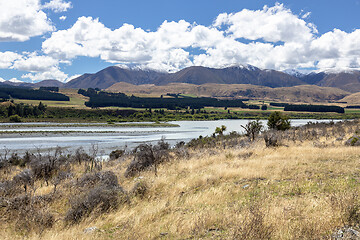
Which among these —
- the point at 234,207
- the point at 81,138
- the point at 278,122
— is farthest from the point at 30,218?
the point at 81,138

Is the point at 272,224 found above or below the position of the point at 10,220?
above

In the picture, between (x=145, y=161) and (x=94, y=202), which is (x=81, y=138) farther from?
(x=94, y=202)

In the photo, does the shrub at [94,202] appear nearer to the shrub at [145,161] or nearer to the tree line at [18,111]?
the shrub at [145,161]

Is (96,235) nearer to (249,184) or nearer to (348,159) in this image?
(249,184)

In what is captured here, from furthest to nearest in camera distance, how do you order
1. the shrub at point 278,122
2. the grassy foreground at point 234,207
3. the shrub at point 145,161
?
the shrub at point 278,122 → the shrub at point 145,161 → the grassy foreground at point 234,207

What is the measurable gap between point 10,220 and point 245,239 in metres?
7.77

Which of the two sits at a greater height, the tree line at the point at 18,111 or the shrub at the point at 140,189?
the tree line at the point at 18,111

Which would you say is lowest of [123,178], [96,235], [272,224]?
[123,178]

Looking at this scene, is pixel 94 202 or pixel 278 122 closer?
pixel 94 202

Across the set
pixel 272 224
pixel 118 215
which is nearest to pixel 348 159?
pixel 272 224

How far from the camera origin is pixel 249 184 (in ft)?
33.9

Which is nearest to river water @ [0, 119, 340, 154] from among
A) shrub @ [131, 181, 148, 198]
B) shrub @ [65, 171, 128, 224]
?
shrub @ [131, 181, 148, 198]

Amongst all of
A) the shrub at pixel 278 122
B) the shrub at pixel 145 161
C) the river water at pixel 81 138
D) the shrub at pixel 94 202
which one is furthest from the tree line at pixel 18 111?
the shrub at pixel 94 202

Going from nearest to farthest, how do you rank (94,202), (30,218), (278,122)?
(30,218)
(94,202)
(278,122)
